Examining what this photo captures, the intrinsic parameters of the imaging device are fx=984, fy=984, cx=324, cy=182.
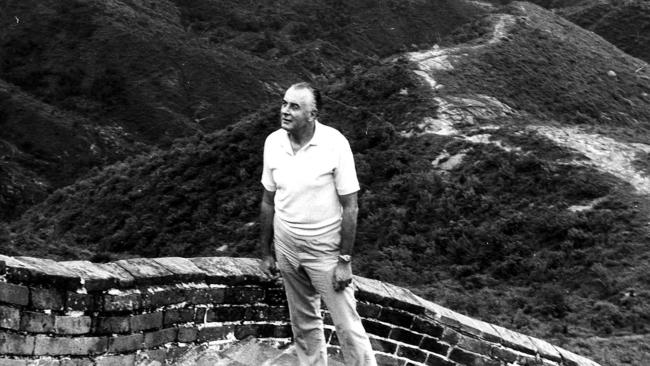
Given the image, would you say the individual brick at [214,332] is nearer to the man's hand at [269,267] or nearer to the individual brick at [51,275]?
the man's hand at [269,267]

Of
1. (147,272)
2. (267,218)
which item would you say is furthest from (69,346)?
(267,218)

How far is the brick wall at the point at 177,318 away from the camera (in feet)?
17.2

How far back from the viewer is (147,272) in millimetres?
5809

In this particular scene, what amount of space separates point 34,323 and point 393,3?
5723 centimetres

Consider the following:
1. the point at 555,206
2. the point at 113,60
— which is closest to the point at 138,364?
the point at 555,206

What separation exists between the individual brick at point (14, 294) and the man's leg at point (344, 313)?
1.55 meters

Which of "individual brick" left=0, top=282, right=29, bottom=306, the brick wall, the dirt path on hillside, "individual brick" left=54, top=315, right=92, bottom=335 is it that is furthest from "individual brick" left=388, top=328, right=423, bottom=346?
the dirt path on hillside

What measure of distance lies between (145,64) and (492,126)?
3288 cm

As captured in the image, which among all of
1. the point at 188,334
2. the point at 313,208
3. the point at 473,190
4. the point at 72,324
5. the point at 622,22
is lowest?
the point at 622,22

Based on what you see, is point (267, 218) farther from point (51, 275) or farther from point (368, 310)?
point (51, 275)

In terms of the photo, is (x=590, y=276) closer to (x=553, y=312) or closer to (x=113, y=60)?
(x=553, y=312)

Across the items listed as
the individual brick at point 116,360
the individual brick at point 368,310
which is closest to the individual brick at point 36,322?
the individual brick at point 116,360

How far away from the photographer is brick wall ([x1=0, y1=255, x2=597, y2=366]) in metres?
5.24

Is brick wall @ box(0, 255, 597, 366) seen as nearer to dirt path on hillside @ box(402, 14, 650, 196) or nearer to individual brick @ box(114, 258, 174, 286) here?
individual brick @ box(114, 258, 174, 286)
